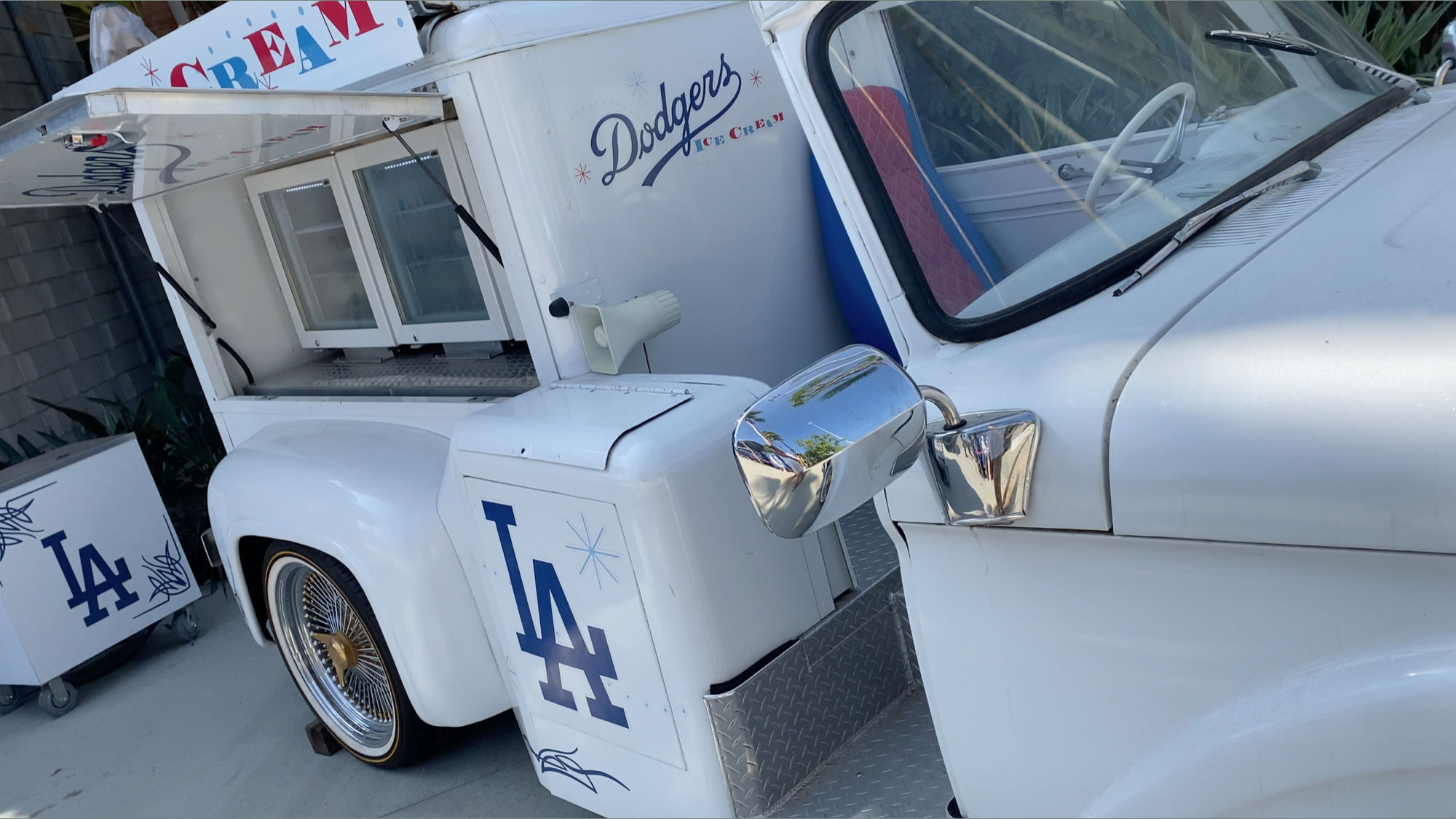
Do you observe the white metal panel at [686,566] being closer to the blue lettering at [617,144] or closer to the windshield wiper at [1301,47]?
the blue lettering at [617,144]

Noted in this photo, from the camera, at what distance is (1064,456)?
1202 millimetres

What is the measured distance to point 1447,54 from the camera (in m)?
2.38

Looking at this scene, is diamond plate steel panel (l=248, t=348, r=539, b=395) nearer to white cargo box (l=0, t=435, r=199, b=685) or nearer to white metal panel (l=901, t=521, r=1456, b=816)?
white cargo box (l=0, t=435, r=199, b=685)

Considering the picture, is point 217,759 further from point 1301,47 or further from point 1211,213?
point 1301,47

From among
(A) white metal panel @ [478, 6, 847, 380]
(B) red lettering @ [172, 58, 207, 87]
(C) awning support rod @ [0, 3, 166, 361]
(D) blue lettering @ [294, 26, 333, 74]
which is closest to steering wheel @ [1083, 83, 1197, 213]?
(A) white metal panel @ [478, 6, 847, 380]

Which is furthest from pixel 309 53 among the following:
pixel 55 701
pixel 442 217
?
pixel 55 701

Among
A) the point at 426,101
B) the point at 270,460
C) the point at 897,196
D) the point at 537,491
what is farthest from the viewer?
Answer: the point at 270,460

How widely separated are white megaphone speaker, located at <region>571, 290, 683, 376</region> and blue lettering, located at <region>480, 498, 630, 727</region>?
451mm

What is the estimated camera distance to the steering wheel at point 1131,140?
1.66 meters

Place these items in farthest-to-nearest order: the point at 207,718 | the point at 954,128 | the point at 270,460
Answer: the point at 207,718 → the point at 270,460 → the point at 954,128

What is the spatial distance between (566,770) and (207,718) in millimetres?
2215

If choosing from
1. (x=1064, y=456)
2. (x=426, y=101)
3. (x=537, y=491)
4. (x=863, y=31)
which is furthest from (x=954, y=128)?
(x=426, y=101)

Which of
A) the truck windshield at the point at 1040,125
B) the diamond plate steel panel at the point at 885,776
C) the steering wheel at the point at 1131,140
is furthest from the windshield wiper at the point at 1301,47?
the diamond plate steel panel at the point at 885,776

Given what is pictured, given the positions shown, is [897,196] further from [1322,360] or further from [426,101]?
[426,101]
